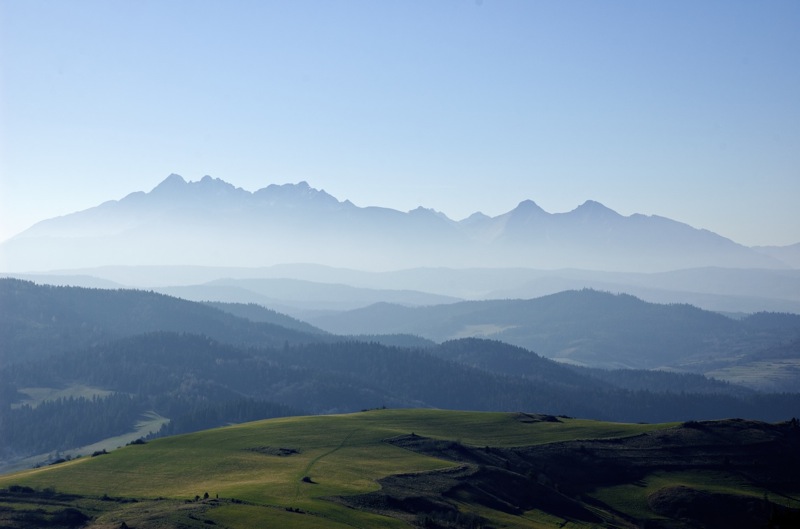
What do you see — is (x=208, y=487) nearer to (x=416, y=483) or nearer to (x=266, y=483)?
(x=266, y=483)

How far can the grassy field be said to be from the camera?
308 feet

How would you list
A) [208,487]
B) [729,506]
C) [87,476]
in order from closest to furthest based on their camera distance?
1. [208,487]
2. [87,476]
3. [729,506]

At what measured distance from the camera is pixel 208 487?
354ft

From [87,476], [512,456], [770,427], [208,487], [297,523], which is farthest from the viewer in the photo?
[770,427]

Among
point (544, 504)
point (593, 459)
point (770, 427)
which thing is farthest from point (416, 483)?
point (770, 427)

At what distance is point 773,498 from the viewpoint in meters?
132

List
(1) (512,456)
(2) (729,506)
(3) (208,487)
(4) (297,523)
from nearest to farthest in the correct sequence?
(4) (297,523), (3) (208,487), (2) (729,506), (1) (512,456)

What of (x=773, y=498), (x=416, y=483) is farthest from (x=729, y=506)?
(x=416, y=483)

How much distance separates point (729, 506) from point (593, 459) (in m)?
21.9

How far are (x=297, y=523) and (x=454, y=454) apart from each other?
50278mm

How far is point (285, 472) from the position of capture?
4626 inches

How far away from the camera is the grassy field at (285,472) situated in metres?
93.8

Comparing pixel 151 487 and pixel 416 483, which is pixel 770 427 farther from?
pixel 151 487

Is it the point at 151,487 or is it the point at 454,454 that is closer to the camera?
the point at 151,487
